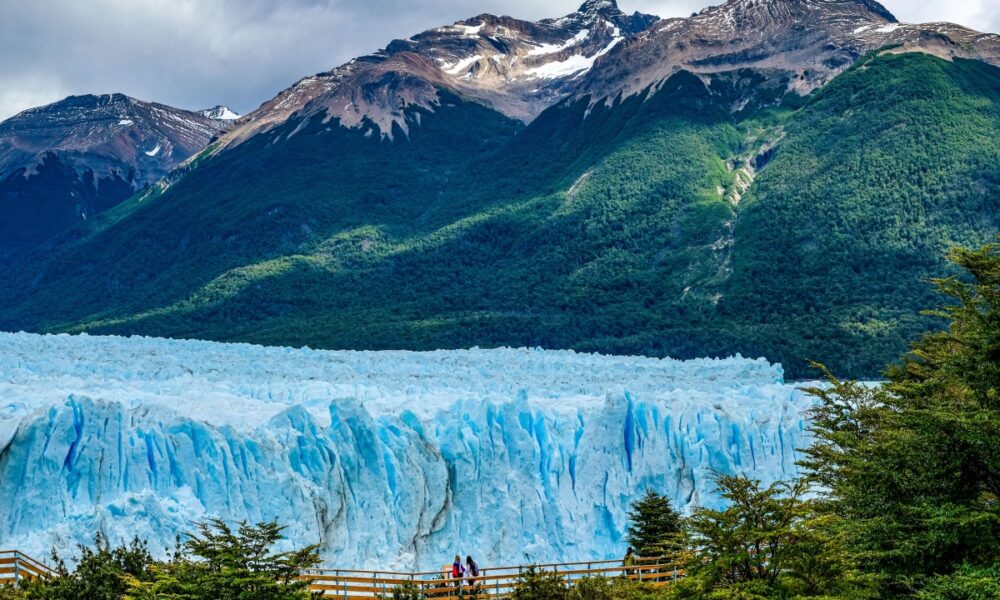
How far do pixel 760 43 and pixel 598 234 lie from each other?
42790 mm

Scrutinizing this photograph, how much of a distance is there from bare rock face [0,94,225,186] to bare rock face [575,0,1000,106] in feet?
273

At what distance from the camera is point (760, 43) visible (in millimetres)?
124875

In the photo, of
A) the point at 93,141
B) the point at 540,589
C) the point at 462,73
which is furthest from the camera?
the point at 93,141

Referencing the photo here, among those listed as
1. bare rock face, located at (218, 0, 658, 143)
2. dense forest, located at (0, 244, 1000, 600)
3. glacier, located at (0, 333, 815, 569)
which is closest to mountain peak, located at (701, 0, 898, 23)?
bare rock face, located at (218, 0, 658, 143)

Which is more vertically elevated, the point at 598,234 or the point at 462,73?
the point at 462,73

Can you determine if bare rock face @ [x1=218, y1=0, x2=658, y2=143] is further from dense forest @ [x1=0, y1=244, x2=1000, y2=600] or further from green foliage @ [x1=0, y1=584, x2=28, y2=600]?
green foliage @ [x1=0, y1=584, x2=28, y2=600]

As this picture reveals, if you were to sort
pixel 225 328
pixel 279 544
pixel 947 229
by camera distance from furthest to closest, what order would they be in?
pixel 225 328, pixel 947 229, pixel 279 544

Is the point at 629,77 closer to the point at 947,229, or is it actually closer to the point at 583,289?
the point at 583,289

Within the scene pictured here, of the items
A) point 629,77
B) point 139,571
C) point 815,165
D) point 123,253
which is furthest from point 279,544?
point 629,77

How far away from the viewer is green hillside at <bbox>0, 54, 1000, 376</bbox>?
76188 millimetres

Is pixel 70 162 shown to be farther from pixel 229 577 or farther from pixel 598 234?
pixel 229 577

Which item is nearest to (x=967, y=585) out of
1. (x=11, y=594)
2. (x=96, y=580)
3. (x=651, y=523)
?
(x=96, y=580)

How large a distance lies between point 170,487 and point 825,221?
65188 mm

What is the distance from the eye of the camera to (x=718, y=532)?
13.9 m
